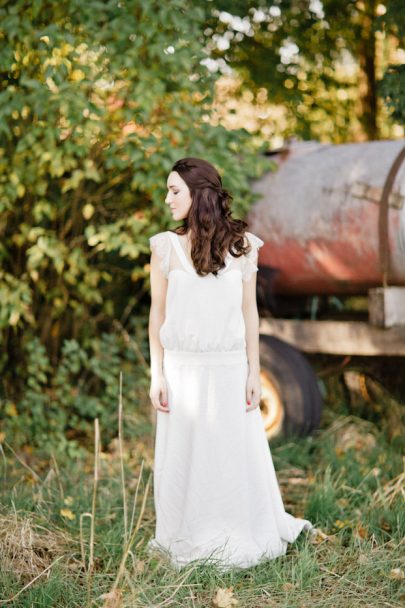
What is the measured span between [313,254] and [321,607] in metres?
2.86

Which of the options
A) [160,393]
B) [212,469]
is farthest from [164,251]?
[212,469]

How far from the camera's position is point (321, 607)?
292cm

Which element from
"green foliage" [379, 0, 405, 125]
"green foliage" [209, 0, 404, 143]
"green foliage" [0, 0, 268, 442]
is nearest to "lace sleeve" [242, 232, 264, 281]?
"green foliage" [0, 0, 268, 442]

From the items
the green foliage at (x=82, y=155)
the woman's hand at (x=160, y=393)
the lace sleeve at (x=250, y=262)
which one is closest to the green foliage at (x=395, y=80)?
the green foliage at (x=82, y=155)

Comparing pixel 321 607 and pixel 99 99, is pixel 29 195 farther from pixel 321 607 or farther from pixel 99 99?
pixel 321 607

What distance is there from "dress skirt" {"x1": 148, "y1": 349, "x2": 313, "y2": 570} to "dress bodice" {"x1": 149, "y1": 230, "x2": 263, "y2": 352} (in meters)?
0.06

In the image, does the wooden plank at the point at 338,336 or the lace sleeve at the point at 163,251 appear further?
the wooden plank at the point at 338,336

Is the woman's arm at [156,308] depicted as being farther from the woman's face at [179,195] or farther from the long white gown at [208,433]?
the woman's face at [179,195]

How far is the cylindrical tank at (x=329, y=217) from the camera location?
5039 mm

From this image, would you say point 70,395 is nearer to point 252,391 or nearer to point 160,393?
point 160,393

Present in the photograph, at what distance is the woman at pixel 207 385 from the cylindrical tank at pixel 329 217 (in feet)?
6.49

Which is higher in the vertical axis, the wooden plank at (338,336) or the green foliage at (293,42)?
the green foliage at (293,42)

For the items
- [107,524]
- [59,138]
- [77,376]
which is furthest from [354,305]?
[107,524]

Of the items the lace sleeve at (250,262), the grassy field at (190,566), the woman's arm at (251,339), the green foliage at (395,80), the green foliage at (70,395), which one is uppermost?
the green foliage at (395,80)
